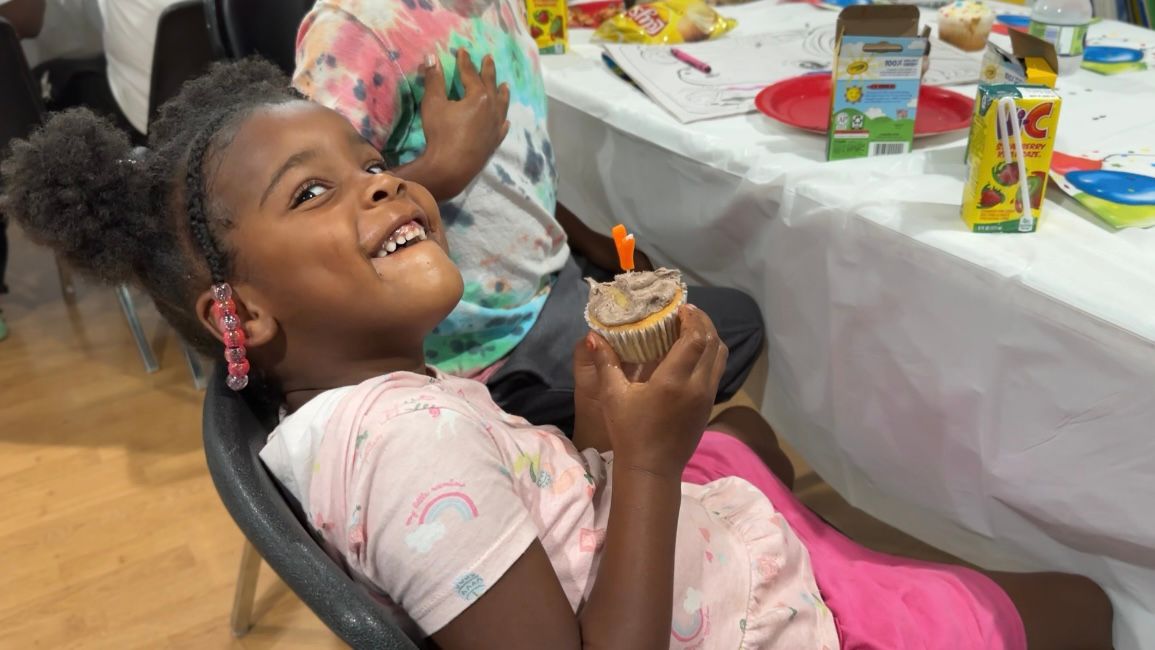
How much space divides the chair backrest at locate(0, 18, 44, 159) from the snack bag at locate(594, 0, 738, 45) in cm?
124

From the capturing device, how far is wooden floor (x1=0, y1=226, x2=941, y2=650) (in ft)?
5.45

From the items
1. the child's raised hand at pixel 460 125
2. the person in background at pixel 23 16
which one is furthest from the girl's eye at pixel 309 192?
the person in background at pixel 23 16

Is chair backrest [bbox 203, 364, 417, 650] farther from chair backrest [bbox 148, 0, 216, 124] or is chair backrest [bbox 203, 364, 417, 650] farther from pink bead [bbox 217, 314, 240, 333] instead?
chair backrest [bbox 148, 0, 216, 124]

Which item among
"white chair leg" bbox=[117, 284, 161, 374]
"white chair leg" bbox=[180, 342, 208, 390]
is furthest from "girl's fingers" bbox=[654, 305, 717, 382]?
"white chair leg" bbox=[117, 284, 161, 374]

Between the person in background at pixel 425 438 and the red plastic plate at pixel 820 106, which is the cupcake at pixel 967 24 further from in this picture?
the person in background at pixel 425 438

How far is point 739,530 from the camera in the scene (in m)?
0.95

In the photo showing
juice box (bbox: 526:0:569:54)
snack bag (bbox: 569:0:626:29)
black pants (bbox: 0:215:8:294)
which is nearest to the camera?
juice box (bbox: 526:0:569:54)

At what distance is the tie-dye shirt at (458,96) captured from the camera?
103cm

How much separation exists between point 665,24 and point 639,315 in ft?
3.08

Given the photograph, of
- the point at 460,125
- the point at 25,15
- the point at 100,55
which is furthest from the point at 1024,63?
the point at 25,15

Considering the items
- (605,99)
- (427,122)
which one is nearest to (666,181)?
(605,99)

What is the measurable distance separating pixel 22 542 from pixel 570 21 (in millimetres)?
1561

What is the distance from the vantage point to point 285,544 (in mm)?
673

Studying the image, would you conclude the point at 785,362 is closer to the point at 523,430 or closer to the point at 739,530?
the point at 739,530
